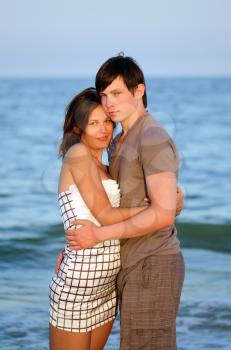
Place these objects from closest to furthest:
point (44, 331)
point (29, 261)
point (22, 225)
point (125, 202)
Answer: point (125, 202) → point (44, 331) → point (29, 261) → point (22, 225)

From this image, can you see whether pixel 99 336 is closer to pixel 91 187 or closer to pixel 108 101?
pixel 91 187

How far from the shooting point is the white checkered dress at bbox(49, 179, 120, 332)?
3582 millimetres

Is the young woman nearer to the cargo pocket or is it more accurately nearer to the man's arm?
the man's arm

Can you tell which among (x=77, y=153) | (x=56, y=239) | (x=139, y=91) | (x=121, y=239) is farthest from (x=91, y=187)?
(x=56, y=239)

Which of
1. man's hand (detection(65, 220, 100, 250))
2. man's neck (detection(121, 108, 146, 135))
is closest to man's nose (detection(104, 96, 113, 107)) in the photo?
man's neck (detection(121, 108, 146, 135))

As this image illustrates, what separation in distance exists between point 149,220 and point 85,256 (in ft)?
1.28

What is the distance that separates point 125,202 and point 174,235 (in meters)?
0.30

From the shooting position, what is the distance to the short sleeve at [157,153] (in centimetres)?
339

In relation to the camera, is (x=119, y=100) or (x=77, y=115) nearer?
(x=119, y=100)

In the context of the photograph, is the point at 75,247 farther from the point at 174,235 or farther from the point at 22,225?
the point at 22,225

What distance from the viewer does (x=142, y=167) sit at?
3.49 m

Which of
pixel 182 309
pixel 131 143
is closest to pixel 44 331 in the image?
pixel 182 309

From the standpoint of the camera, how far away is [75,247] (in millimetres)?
3537

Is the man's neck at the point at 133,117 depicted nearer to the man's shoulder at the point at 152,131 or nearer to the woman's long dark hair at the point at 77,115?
the man's shoulder at the point at 152,131
